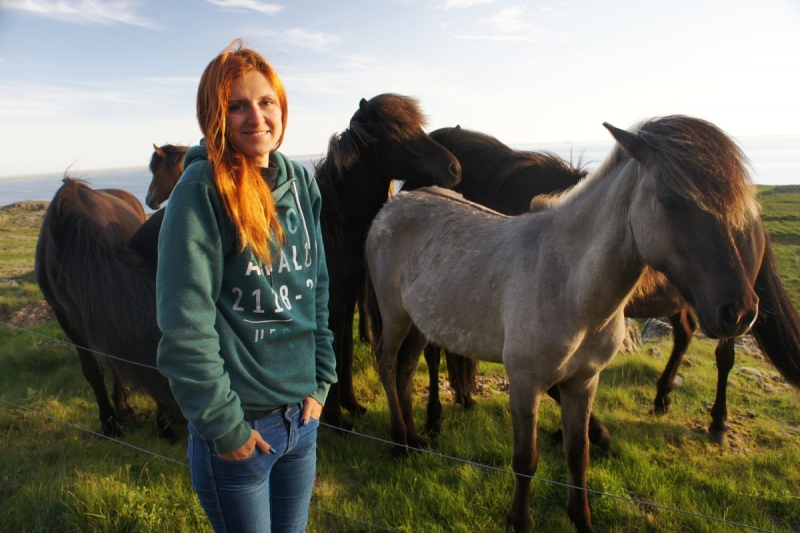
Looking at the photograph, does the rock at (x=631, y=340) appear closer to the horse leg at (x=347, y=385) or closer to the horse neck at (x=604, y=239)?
the horse leg at (x=347, y=385)

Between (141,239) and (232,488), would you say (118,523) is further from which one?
(141,239)

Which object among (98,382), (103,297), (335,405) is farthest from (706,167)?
(98,382)

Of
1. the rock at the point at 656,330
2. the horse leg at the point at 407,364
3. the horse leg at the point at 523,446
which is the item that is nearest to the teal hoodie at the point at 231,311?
the horse leg at the point at 523,446

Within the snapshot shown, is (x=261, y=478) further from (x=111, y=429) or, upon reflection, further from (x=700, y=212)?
(x=111, y=429)

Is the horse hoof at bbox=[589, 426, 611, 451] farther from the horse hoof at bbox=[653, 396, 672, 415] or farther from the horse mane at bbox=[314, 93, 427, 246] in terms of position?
the horse mane at bbox=[314, 93, 427, 246]

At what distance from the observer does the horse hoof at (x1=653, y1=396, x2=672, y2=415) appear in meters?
4.40

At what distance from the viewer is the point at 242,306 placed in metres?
1.43

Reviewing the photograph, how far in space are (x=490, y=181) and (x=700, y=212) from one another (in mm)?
2915

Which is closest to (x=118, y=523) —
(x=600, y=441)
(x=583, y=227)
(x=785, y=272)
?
(x=583, y=227)

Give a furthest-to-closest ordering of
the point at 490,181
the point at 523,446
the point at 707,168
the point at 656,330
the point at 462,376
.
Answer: the point at 656,330 < the point at 490,181 < the point at 462,376 < the point at 523,446 < the point at 707,168

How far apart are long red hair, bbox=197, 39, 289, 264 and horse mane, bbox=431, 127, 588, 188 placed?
3.29 m

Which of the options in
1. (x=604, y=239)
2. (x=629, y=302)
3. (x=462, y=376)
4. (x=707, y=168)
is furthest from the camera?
(x=462, y=376)

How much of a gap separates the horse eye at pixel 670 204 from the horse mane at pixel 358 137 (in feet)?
9.02

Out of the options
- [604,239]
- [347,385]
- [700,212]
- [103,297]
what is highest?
[700,212]
